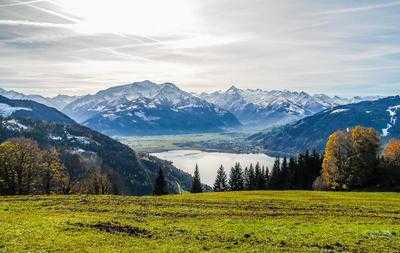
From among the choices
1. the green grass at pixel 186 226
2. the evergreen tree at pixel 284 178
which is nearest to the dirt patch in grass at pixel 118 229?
the green grass at pixel 186 226

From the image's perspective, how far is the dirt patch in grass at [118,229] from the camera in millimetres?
35719

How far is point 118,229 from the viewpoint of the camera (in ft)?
121

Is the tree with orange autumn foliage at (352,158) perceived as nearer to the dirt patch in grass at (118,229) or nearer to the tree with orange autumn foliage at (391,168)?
the tree with orange autumn foliage at (391,168)

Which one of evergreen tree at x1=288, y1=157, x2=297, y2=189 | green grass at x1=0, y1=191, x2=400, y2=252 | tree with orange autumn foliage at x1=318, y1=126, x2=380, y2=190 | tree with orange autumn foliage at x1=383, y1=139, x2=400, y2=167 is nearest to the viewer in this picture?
green grass at x1=0, y1=191, x2=400, y2=252

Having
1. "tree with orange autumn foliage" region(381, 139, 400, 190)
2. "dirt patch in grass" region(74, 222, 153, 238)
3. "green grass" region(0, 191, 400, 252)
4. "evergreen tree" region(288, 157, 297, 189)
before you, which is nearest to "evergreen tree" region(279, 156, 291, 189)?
"evergreen tree" region(288, 157, 297, 189)

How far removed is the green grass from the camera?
31594 mm

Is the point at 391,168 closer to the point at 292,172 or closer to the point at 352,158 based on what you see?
the point at 352,158

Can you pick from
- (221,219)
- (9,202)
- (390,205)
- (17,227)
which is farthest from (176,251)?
(390,205)

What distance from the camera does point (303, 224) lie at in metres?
43.3

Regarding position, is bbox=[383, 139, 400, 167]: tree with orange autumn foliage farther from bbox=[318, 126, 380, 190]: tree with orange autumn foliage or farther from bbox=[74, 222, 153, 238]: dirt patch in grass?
bbox=[74, 222, 153, 238]: dirt patch in grass

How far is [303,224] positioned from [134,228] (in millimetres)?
14764

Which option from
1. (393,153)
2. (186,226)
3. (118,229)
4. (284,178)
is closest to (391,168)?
(393,153)

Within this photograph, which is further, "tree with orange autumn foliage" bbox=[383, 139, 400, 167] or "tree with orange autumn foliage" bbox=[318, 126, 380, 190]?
"tree with orange autumn foliage" bbox=[383, 139, 400, 167]

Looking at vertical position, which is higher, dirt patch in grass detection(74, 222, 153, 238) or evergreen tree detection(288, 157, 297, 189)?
dirt patch in grass detection(74, 222, 153, 238)
